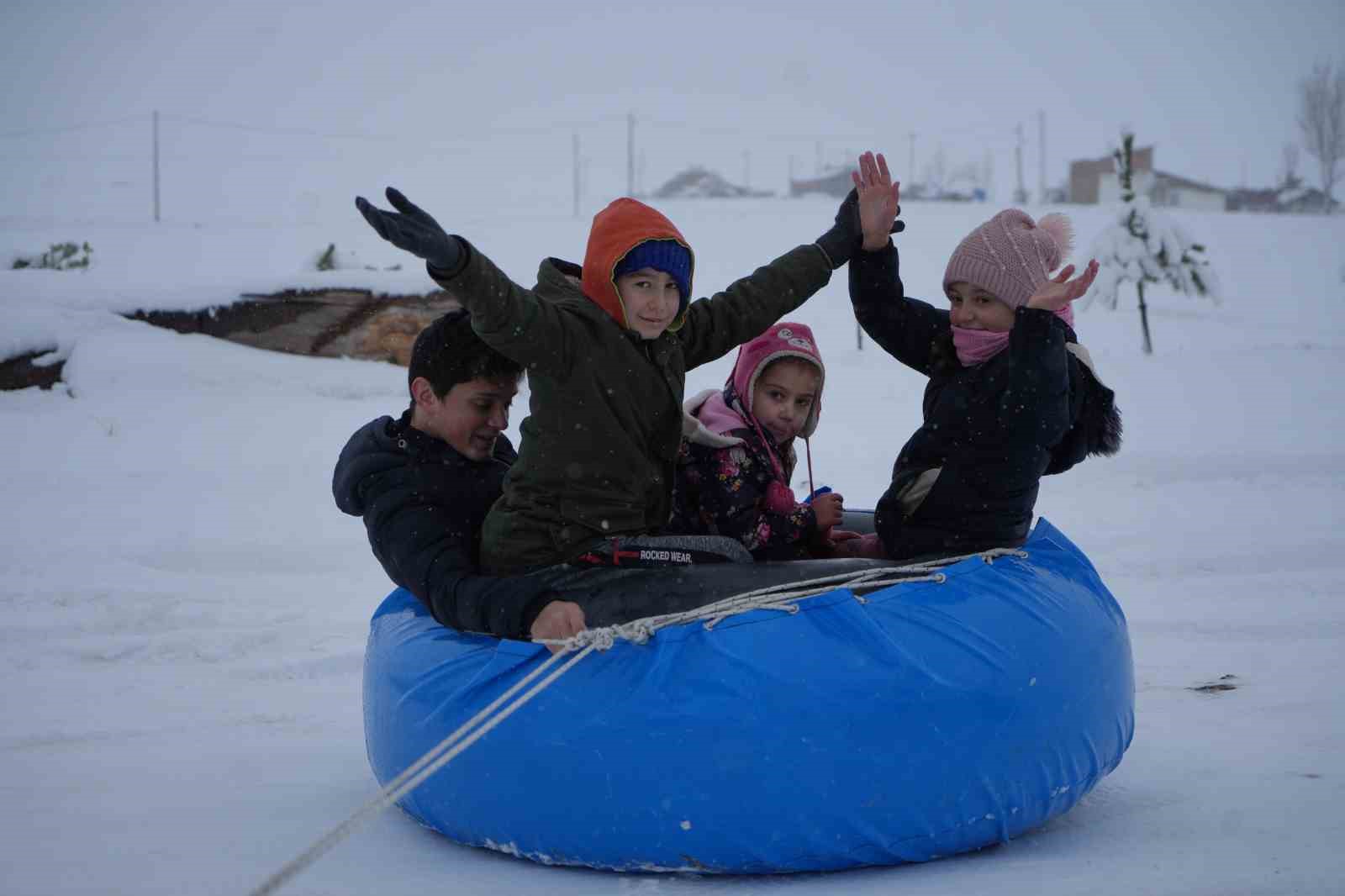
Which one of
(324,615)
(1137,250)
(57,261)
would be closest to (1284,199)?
(1137,250)

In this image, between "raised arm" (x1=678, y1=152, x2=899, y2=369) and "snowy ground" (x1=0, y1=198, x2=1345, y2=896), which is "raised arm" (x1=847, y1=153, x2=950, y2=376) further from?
"snowy ground" (x1=0, y1=198, x2=1345, y2=896)

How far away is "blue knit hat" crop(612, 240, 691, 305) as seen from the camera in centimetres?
317

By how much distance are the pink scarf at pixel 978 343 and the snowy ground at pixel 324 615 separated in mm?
1188

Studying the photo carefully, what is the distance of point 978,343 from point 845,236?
0.62m

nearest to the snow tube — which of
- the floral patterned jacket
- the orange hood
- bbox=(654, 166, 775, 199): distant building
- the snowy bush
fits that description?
the floral patterned jacket

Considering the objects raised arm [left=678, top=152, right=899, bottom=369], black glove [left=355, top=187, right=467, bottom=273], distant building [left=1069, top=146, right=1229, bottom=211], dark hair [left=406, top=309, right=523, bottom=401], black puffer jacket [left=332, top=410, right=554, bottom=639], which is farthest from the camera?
distant building [left=1069, top=146, right=1229, bottom=211]

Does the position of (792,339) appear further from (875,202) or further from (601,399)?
(601,399)

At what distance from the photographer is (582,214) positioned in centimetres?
3059

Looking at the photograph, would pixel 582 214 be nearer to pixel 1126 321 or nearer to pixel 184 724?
pixel 1126 321

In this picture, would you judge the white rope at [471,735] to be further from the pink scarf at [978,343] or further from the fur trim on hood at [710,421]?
the pink scarf at [978,343]

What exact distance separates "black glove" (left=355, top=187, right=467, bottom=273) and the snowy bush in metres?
12.3

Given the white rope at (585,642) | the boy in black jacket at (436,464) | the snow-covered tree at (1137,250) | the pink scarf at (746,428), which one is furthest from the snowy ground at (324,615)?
the snow-covered tree at (1137,250)

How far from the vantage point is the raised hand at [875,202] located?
371 centimetres

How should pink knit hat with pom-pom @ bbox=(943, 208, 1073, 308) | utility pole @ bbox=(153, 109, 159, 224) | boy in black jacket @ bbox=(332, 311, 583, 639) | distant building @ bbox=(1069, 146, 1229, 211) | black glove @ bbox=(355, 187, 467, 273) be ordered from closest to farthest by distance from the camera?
black glove @ bbox=(355, 187, 467, 273) → pink knit hat with pom-pom @ bbox=(943, 208, 1073, 308) → boy in black jacket @ bbox=(332, 311, 583, 639) → utility pole @ bbox=(153, 109, 159, 224) → distant building @ bbox=(1069, 146, 1229, 211)
